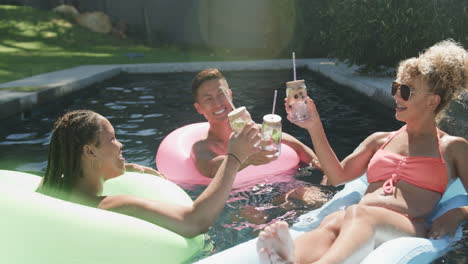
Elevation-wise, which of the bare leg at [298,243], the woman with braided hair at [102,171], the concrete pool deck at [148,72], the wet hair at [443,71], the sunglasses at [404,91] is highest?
the wet hair at [443,71]

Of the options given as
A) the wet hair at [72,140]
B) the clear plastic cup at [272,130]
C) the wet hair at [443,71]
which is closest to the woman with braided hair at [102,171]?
the wet hair at [72,140]

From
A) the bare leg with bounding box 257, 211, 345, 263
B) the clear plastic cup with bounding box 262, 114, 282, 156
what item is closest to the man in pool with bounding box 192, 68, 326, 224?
the clear plastic cup with bounding box 262, 114, 282, 156

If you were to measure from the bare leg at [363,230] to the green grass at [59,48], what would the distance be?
30.3 feet

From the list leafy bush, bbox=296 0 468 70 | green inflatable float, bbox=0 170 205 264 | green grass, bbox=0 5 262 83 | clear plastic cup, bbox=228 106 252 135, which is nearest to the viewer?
green inflatable float, bbox=0 170 205 264

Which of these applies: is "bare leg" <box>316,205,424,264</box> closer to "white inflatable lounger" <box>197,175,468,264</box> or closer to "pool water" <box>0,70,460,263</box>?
"white inflatable lounger" <box>197,175,468,264</box>

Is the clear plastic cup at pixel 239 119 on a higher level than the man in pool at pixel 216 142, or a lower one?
higher

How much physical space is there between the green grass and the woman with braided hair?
→ 8.58m

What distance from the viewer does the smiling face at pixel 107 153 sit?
255 cm

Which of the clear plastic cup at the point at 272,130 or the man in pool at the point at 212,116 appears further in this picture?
the man in pool at the point at 212,116

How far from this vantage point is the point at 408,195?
2961mm

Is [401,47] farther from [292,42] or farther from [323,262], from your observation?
[323,262]

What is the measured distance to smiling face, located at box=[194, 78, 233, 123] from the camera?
4363 millimetres

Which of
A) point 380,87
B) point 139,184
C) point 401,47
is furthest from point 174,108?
point 139,184

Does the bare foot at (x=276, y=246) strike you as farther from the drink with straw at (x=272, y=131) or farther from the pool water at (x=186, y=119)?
the pool water at (x=186, y=119)
